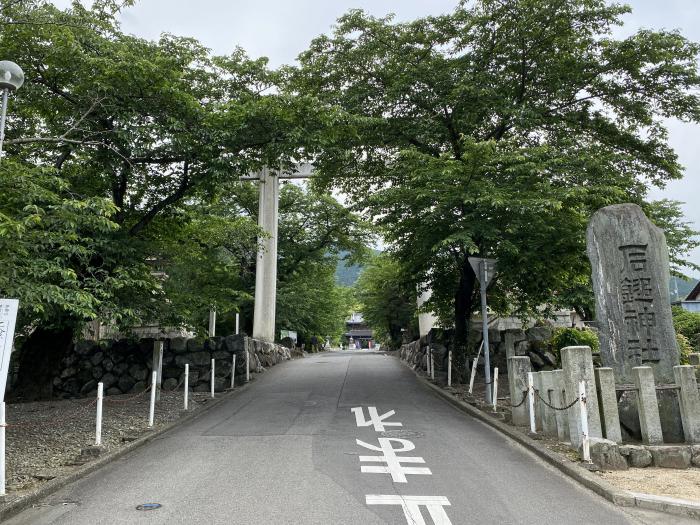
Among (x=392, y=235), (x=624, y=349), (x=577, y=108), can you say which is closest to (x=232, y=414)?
(x=392, y=235)

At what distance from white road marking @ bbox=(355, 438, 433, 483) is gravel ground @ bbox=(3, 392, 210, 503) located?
413cm

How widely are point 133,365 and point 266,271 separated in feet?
31.6

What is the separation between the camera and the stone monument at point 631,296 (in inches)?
340

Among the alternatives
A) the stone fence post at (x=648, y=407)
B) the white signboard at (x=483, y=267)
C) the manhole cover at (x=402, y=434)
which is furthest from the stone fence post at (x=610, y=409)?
the white signboard at (x=483, y=267)

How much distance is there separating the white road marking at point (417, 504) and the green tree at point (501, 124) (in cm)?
646

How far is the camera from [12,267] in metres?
6.89

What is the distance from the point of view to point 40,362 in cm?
1432

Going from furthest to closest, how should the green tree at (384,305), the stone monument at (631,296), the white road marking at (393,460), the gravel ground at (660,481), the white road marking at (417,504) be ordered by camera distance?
the green tree at (384,305) < the stone monument at (631,296) < the white road marking at (393,460) < the gravel ground at (660,481) < the white road marking at (417,504)

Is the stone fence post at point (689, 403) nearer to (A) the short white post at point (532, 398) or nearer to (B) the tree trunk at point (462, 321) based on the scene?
(A) the short white post at point (532, 398)

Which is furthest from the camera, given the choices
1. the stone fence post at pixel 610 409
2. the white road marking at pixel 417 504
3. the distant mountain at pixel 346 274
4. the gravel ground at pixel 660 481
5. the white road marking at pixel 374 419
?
the distant mountain at pixel 346 274

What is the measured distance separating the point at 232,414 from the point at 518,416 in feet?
20.6

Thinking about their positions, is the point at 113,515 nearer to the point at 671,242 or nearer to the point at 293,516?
the point at 293,516

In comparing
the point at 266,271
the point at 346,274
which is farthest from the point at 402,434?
the point at 346,274

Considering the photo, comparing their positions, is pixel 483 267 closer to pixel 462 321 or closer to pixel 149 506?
pixel 462 321
